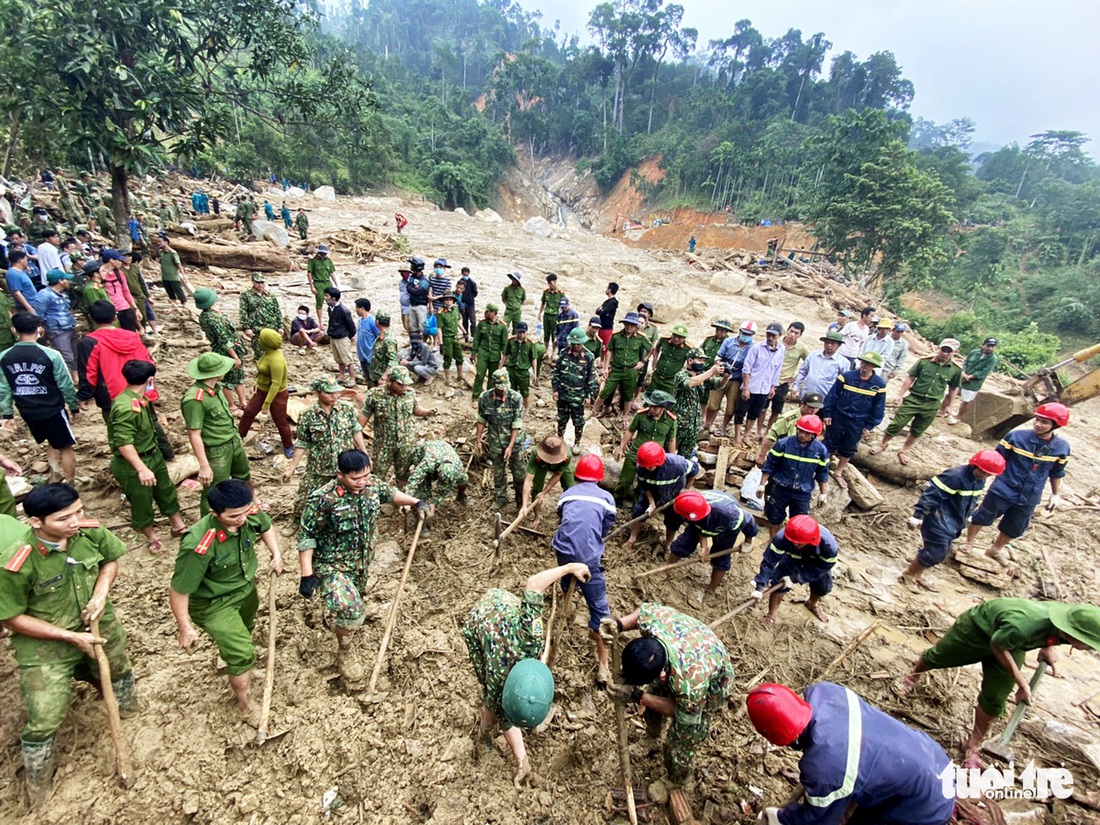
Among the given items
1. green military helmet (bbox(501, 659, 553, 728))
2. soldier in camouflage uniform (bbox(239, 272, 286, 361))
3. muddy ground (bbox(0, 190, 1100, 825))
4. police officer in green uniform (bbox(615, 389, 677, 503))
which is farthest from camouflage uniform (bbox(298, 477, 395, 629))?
soldier in camouflage uniform (bbox(239, 272, 286, 361))

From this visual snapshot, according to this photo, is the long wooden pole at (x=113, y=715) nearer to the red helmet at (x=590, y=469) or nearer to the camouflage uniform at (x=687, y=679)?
the camouflage uniform at (x=687, y=679)

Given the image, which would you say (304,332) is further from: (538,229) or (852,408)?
(538,229)

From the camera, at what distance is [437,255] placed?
20781 mm

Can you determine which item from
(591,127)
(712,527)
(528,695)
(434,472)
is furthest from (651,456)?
(591,127)

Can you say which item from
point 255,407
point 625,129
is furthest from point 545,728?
point 625,129

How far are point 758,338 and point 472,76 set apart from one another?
77.5 m

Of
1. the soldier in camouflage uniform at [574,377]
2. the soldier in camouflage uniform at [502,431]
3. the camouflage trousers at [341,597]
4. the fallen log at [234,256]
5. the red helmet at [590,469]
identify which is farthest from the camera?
the fallen log at [234,256]

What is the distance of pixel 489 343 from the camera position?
25.7 ft

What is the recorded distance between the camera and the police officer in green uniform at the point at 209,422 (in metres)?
4.42

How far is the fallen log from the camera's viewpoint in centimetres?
1305

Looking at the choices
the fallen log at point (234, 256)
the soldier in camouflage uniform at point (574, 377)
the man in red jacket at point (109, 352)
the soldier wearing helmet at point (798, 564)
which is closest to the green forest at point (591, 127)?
the fallen log at point (234, 256)

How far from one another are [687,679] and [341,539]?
2.66 m

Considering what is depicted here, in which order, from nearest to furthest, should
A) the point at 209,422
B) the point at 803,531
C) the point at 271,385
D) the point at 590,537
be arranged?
the point at 590,537
the point at 803,531
the point at 209,422
the point at 271,385

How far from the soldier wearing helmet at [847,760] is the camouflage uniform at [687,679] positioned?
429 mm
